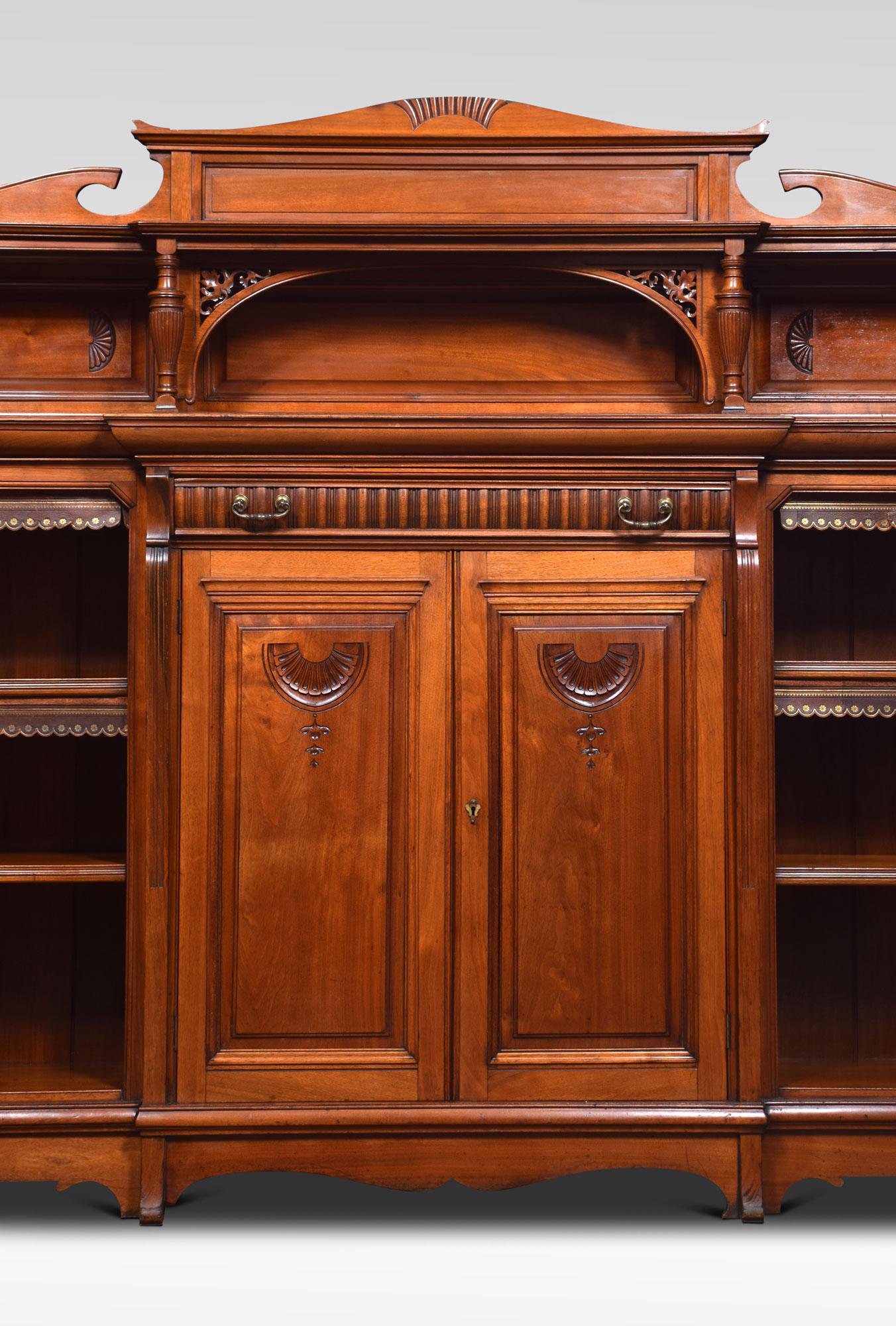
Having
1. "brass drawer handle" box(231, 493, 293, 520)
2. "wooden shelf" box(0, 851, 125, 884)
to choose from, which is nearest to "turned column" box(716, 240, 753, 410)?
"brass drawer handle" box(231, 493, 293, 520)

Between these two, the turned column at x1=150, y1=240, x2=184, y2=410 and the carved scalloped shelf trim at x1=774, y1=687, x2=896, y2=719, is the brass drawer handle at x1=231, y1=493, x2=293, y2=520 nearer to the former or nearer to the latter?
the turned column at x1=150, y1=240, x2=184, y2=410

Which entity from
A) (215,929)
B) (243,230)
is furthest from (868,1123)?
(243,230)

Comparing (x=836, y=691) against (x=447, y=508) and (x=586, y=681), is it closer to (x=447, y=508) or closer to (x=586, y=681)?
(x=586, y=681)

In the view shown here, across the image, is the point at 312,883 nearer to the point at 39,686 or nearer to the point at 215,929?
the point at 215,929

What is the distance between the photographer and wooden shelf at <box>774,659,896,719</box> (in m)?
3.56

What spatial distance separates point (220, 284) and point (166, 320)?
6.8 inches

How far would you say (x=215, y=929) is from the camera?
3.45 metres

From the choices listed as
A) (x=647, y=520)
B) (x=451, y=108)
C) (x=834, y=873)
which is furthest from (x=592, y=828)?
(x=451, y=108)

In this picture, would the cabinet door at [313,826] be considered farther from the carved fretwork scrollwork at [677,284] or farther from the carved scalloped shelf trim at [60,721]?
the carved fretwork scrollwork at [677,284]

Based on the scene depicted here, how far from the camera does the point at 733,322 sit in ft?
11.5

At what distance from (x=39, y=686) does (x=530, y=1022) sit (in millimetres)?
1547

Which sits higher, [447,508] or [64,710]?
[447,508]

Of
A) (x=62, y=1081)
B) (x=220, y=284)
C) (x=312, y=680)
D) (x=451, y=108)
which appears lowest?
(x=62, y=1081)

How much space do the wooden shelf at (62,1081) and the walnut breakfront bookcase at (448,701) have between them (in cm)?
3
